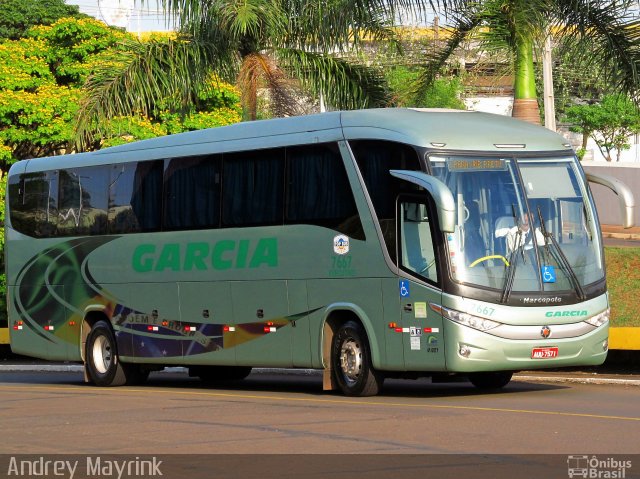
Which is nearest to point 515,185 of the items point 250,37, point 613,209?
point 250,37

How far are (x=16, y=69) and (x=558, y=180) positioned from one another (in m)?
28.1

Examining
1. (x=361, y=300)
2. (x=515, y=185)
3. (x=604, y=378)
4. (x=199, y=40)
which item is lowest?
(x=604, y=378)

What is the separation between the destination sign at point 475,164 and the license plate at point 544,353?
223cm

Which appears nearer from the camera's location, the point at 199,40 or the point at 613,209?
the point at 199,40

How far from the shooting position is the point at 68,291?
79.9ft

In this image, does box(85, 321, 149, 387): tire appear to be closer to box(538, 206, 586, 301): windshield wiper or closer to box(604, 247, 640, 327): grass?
box(538, 206, 586, 301): windshield wiper

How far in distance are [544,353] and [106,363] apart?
344 inches

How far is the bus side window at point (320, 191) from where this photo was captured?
18.2 meters

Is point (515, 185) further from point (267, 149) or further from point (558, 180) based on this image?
point (267, 149)

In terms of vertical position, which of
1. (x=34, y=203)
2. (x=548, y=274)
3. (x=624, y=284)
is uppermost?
(x=34, y=203)

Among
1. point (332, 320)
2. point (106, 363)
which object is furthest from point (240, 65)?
point (332, 320)

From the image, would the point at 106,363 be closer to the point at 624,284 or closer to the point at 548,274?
the point at 548,274

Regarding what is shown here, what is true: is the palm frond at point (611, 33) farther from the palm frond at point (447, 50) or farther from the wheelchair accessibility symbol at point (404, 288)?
the wheelchair accessibility symbol at point (404, 288)

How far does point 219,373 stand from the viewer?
942 inches
